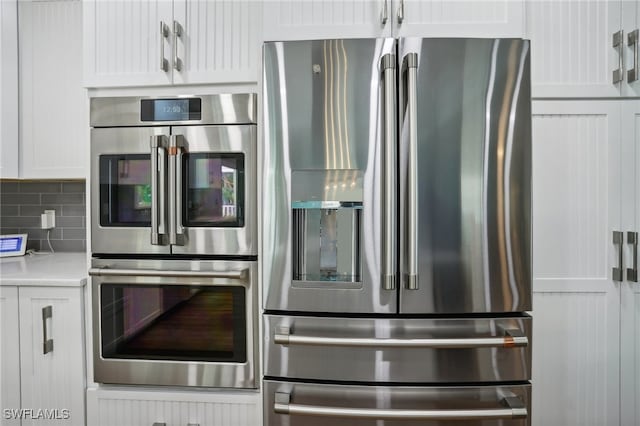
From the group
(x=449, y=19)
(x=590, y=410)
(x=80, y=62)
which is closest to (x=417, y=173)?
(x=449, y=19)

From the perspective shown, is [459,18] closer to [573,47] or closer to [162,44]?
[573,47]

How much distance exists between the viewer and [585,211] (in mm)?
1353

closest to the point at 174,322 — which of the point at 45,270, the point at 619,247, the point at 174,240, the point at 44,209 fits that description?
the point at 174,240

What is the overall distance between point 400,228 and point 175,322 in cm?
94

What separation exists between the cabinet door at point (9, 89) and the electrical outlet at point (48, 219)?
1.07ft

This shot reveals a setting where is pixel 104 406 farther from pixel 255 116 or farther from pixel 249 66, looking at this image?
pixel 249 66

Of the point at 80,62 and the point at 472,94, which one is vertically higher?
the point at 80,62

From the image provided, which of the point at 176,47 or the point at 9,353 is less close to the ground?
the point at 176,47

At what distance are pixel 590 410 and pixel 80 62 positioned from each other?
2755mm

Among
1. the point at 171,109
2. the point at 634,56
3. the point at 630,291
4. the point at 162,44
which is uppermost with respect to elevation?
the point at 162,44

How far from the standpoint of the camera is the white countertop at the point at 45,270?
4.90ft

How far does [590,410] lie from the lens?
136cm

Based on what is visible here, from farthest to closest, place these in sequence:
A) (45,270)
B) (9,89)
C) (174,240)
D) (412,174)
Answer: (9,89) → (45,270) → (174,240) → (412,174)

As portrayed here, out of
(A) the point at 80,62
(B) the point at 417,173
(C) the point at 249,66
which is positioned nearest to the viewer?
(B) the point at 417,173
